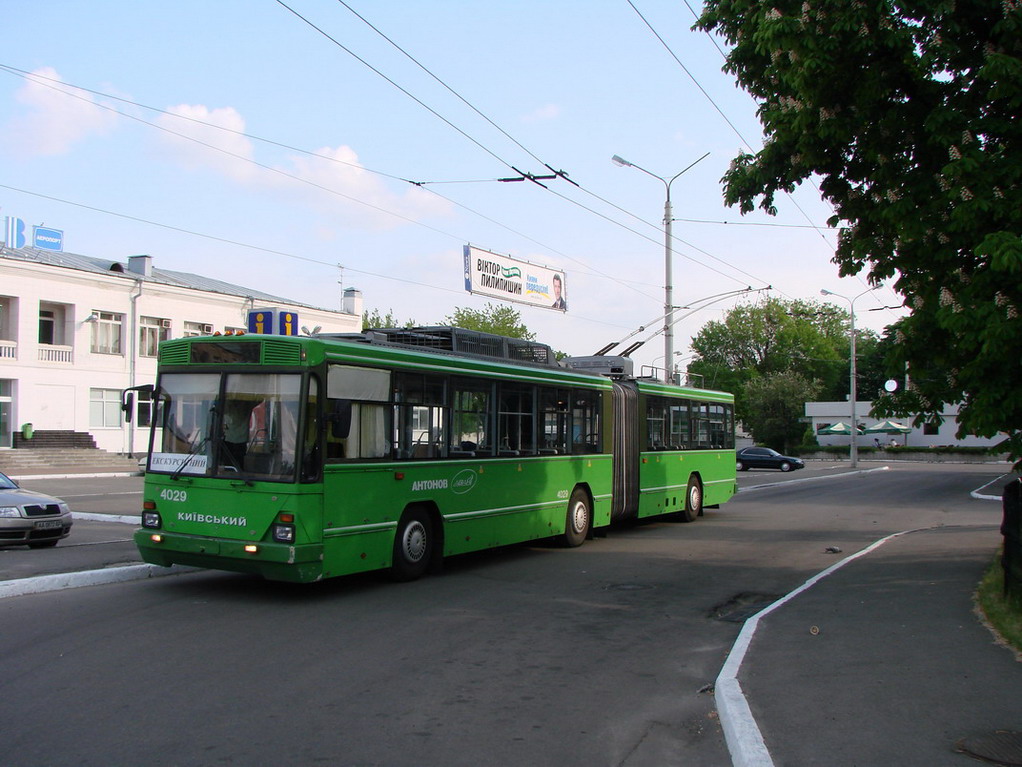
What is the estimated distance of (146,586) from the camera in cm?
1070

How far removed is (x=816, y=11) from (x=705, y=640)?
6.23m

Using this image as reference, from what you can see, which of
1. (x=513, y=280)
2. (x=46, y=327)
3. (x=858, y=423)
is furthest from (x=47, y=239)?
(x=858, y=423)

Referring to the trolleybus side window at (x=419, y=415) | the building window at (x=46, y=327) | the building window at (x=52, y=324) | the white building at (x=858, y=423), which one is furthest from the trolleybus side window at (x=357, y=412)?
the white building at (x=858, y=423)

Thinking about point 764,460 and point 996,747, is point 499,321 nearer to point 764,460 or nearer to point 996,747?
point 764,460

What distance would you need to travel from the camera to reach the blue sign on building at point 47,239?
46.0m

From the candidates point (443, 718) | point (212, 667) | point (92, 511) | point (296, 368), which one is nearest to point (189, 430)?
point (296, 368)

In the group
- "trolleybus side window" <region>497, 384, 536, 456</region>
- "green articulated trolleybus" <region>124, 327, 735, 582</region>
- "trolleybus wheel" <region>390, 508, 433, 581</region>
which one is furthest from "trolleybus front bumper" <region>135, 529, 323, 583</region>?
"trolleybus side window" <region>497, 384, 536, 456</region>

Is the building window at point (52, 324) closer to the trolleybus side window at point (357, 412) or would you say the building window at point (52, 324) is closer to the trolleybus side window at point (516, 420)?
the trolleybus side window at point (516, 420)

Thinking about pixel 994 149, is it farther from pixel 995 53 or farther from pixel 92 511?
pixel 92 511

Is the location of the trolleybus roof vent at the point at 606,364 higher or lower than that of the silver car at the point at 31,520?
higher

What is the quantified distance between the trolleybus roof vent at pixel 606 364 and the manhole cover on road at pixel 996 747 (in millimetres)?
14389

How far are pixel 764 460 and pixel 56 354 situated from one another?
38437mm

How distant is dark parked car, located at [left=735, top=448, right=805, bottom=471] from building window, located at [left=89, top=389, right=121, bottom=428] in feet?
114

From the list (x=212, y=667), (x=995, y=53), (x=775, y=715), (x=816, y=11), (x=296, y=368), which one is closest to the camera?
(x=775, y=715)
